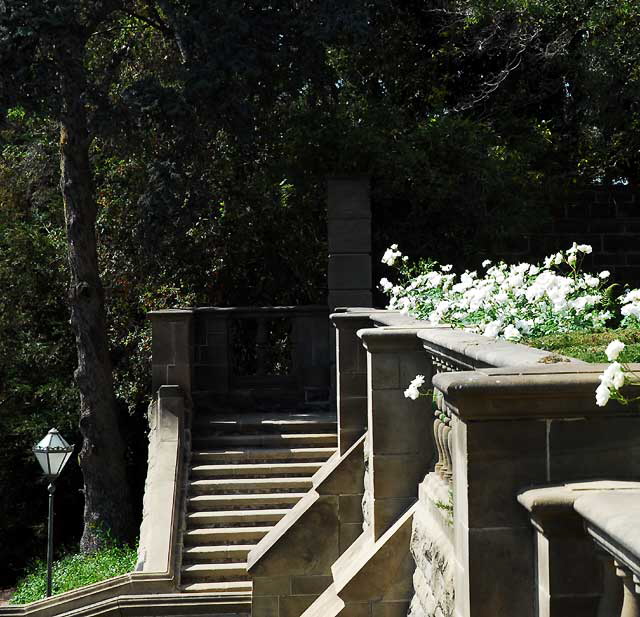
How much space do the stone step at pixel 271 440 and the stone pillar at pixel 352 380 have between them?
10.8 ft

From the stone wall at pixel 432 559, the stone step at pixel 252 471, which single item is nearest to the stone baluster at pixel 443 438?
the stone wall at pixel 432 559

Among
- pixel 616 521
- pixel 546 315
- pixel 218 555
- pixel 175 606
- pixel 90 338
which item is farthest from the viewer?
pixel 90 338

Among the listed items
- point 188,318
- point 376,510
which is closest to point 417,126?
point 188,318

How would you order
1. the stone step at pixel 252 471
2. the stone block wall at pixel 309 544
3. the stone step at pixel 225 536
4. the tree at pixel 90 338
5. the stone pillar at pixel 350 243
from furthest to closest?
1. the tree at pixel 90 338
2. the stone pillar at pixel 350 243
3. the stone step at pixel 252 471
4. the stone step at pixel 225 536
5. the stone block wall at pixel 309 544

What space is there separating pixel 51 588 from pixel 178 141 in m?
6.13

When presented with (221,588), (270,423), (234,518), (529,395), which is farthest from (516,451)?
(270,423)

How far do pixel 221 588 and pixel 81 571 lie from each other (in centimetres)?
367

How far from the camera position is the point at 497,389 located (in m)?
3.26

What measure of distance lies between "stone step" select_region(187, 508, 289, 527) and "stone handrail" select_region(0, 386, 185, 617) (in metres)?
0.20

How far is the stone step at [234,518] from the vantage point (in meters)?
11.1

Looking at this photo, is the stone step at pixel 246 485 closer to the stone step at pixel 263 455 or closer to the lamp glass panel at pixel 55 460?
the stone step at pixel 263 455

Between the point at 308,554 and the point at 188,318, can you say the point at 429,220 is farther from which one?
the point at 308,554

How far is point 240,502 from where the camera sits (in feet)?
37.0

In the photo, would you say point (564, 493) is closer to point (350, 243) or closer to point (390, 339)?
point (390, 339)
